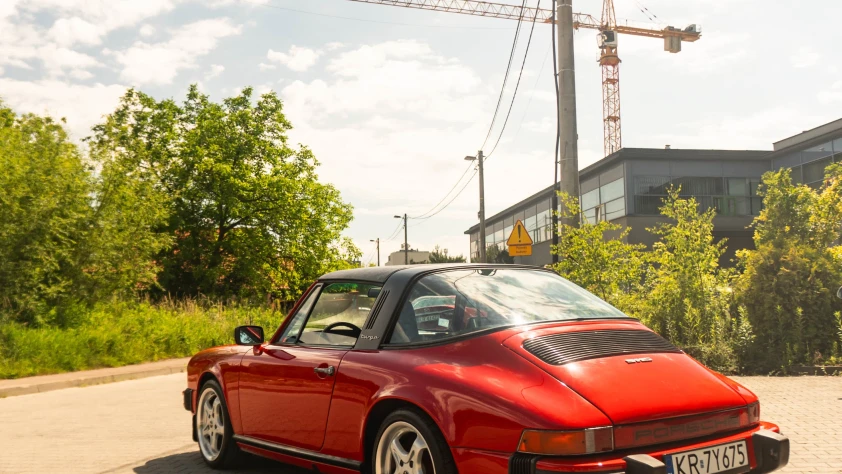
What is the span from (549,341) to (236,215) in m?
34.6

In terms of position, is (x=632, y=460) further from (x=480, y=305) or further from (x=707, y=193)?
(x=707, y=193)

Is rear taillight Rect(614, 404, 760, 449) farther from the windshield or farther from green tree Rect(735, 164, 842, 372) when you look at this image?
green tree Rect(735, 164, 842, 372)

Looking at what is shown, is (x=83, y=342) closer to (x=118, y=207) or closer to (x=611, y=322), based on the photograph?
(x=118, y=207)

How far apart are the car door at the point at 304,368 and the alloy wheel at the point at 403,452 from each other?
0.60m

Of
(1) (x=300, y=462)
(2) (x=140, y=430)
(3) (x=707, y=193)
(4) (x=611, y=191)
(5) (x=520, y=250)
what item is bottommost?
(2) (x=140, y=430)

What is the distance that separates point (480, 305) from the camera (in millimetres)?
4309

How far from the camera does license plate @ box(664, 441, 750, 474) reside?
11.5 feet

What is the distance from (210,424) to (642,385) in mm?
3783

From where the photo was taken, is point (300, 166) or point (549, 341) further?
point (300, 166)

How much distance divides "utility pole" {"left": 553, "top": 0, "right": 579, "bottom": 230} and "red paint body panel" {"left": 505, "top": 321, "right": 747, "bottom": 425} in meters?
9.52

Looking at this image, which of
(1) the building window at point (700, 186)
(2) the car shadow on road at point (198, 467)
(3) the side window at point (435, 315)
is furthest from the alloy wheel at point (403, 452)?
(1) the building window at point (700, 186)

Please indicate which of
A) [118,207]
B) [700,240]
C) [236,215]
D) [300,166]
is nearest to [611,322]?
[700,240]

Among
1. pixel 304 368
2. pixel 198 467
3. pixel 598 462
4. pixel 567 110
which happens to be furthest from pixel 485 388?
pixel 567 110

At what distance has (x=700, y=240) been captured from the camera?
541 inches
